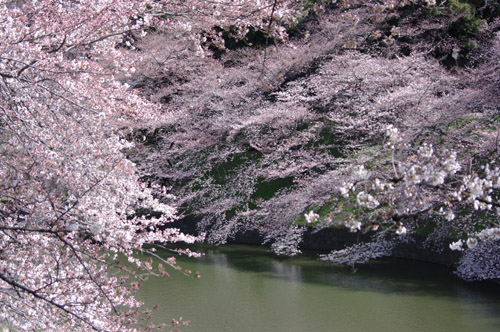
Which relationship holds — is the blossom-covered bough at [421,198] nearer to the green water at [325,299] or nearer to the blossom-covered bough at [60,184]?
the green water at [325,299]

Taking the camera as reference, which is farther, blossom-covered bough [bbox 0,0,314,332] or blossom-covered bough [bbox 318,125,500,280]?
blossom-covered bough [bbox 0,0,314,332]

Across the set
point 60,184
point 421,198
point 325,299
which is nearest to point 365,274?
point 325,299

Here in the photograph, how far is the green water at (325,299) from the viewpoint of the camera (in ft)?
20.3

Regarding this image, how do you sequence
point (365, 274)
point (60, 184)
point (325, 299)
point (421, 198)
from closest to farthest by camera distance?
point (421, 198) → point (60, 184) → point (325, 299) → point (365, 274)

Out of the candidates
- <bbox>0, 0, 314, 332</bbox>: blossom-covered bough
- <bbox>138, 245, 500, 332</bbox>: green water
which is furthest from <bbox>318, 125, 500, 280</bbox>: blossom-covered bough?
<bbox>0, 0, 314, 332</bbox>: blossom-covered bough

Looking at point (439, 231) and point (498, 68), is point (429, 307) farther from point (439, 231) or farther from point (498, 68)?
point (498, 68)

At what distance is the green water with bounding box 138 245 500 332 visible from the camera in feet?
20.3

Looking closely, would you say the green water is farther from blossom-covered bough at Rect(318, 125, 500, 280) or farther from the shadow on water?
blossom-covered bough at Rect(318, 125, 500, 280)

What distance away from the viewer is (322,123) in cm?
989

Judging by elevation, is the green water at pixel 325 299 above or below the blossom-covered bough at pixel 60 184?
below

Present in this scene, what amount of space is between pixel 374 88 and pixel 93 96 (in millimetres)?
5988

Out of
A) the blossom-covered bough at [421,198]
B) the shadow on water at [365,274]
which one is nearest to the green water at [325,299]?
the shadow on water at [365,274]

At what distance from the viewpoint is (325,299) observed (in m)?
7.07

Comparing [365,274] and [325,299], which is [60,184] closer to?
[325,299]
